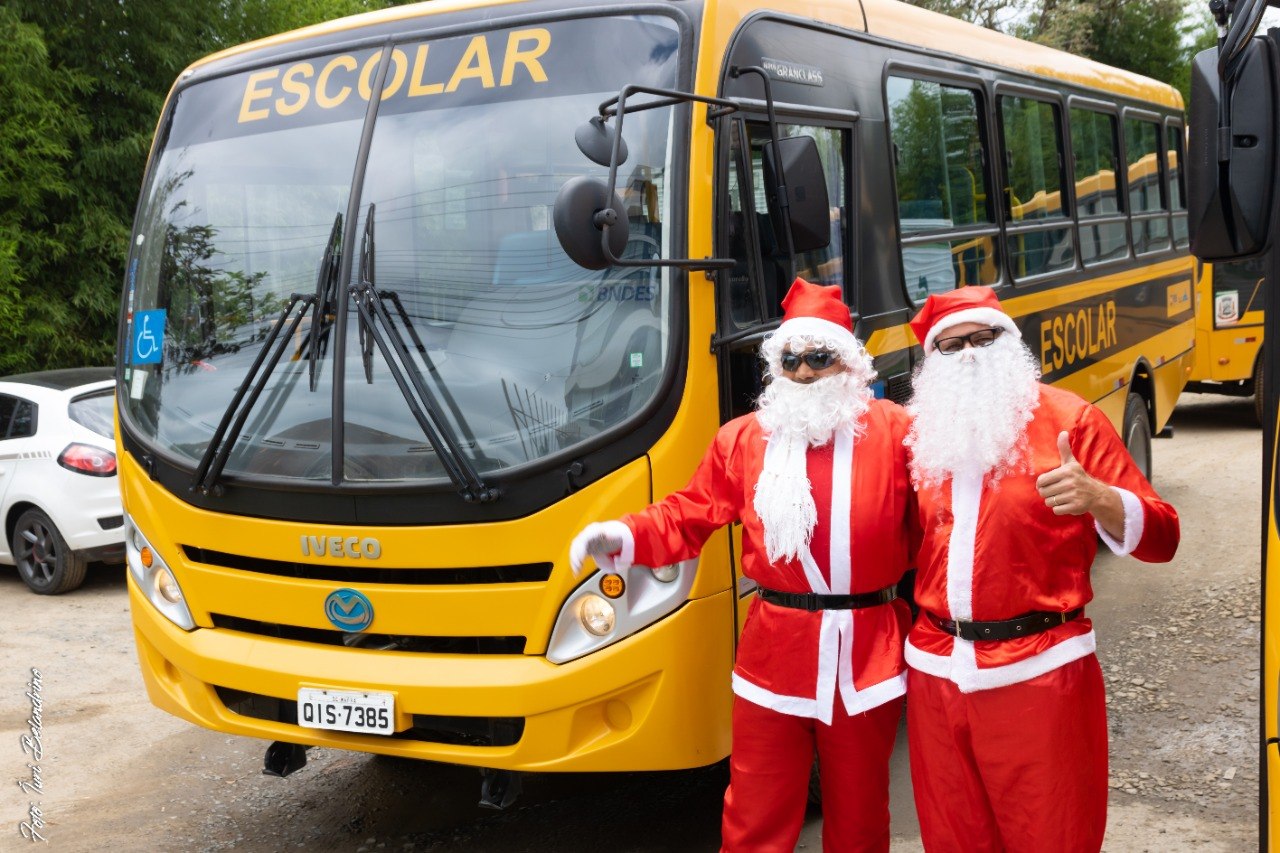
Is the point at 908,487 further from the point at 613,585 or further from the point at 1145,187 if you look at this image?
the point at 1145,187

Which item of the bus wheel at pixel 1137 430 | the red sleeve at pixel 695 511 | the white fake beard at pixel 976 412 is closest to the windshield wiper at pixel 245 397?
the red sleeve at pixel 695 511

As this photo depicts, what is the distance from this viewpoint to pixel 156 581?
474 centimetres

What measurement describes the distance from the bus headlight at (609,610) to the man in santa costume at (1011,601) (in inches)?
33.6

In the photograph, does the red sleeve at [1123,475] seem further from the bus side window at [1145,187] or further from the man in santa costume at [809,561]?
the bus side window at [1145,187]

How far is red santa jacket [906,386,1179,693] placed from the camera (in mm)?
3266

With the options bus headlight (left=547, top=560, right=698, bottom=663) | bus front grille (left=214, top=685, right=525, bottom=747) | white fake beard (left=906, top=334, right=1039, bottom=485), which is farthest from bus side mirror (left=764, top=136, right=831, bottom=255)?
bus front grille (left=214, top=685, right=525, bottom=747)

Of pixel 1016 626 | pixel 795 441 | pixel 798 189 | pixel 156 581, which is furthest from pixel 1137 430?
pixel 156 581

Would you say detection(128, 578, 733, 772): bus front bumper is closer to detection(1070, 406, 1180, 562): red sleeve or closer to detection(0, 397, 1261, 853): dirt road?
detection(0, 397, 1261, 853): dirt road

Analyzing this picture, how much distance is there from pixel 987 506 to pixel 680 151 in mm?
1489

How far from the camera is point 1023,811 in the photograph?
128 inches

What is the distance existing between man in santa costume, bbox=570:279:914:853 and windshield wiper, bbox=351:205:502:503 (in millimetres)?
454

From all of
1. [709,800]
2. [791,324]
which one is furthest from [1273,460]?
[709,800]

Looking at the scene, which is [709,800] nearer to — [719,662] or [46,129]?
[719,662]

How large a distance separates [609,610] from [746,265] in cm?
119
